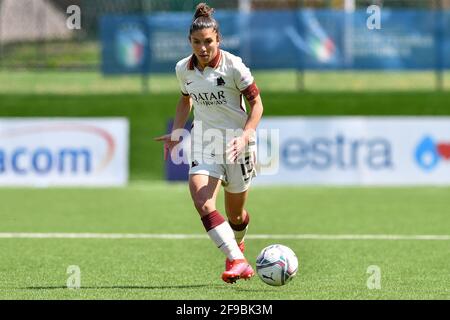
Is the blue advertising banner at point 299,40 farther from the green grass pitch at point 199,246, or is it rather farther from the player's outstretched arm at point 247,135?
the player's outstretched arm at point 247,135

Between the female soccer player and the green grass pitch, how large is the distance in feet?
1.95

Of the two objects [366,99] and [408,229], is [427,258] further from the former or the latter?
[366,99]

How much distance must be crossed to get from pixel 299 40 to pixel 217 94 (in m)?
12.3

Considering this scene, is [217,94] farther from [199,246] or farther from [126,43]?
[126,43]

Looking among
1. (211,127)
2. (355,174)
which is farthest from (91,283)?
(355,174)

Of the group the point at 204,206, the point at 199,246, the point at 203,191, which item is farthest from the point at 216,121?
the point at 199,246

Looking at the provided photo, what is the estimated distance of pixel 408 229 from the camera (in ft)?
45.0

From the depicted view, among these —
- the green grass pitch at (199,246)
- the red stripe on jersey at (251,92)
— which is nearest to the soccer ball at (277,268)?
the green grass pitch at (199,246)

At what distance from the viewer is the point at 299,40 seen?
70.2 feet

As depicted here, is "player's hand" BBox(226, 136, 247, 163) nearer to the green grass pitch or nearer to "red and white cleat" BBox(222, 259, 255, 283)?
"red and white cleat" BBox(222, 259, 255, 283)

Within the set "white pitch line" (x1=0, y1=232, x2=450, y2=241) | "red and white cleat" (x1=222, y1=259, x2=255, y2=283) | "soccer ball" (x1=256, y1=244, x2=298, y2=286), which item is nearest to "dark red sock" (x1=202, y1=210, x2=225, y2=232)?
"red and white cleat" (x1=222, y1=259, x2=255, y2=283)
